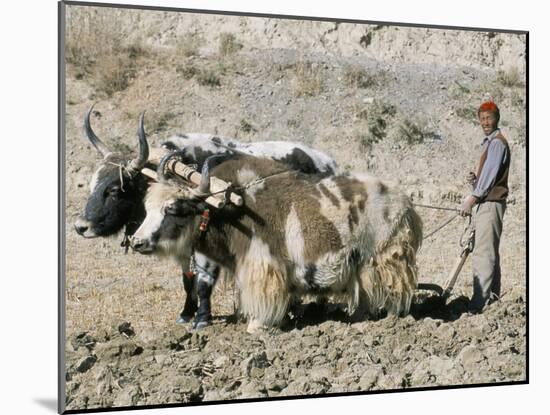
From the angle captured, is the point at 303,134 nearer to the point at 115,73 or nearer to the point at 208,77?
the point at 208,77

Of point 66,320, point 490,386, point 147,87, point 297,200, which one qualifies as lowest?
point 490,386

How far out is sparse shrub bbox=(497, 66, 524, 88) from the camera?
28.6ft

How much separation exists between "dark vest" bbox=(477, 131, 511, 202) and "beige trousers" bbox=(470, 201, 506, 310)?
1.9 inches

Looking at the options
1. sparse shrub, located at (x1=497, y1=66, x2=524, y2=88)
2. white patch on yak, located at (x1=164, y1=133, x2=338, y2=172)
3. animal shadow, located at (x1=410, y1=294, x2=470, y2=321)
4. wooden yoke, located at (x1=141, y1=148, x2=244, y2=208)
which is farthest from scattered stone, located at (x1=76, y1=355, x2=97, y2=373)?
sparse shrub, located at (x1=497, y1=66, x2=524, y2=88)

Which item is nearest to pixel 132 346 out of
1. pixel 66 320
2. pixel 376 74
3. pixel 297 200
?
pixel 66 320

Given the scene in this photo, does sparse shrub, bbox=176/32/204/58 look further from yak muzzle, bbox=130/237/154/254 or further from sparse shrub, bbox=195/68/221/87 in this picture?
yak muzzle, bbox=130/237/154/254

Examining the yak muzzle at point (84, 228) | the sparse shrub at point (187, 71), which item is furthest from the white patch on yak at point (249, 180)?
the yak muzzle at point (84, 228)

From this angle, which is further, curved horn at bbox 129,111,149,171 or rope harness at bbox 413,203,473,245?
rope harness at bbox 413,203,473,245

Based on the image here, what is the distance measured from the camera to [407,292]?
830 cm

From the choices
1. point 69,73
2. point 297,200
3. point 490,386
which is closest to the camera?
point 69,73

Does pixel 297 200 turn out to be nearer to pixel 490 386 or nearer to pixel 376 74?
pixel 376 74

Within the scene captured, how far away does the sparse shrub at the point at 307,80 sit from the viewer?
8.03 m

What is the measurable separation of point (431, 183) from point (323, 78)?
114 centimetres

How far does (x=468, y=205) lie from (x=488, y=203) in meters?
0.18
